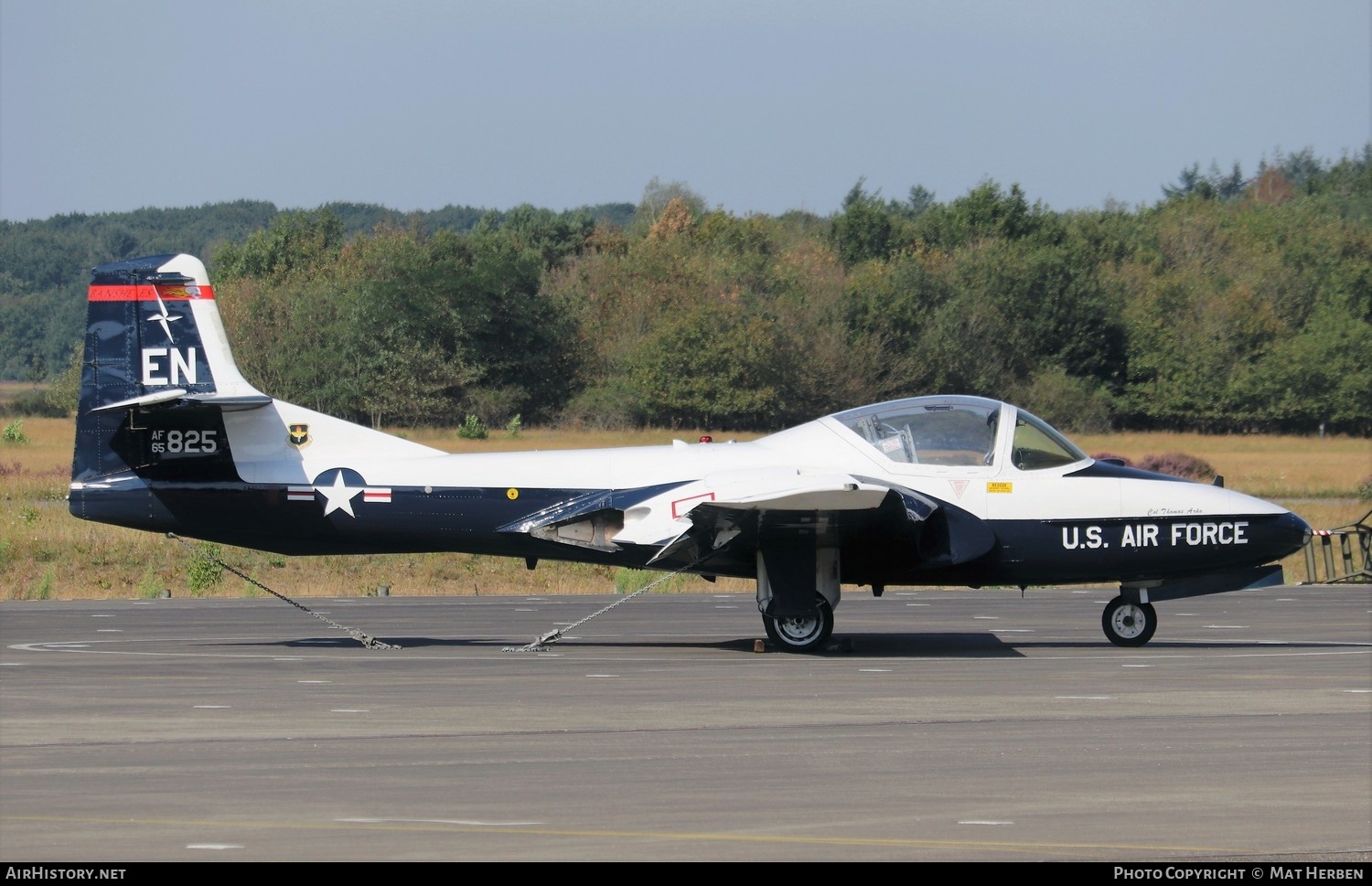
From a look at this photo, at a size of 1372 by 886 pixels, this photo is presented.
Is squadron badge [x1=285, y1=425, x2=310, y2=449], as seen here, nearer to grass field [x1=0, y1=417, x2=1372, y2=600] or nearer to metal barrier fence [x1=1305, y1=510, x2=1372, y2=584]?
grass field [x1=0, y1=417, x2=1372, y2=600]

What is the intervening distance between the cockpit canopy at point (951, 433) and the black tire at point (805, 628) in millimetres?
1670

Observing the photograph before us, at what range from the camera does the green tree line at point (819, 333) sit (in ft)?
188

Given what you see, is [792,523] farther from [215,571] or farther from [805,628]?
[215,571]

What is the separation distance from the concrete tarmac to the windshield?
197cm

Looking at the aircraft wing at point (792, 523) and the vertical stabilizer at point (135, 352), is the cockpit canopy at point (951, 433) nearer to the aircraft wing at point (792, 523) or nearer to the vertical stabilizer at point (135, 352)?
the aircraft wing at point (792, 523)

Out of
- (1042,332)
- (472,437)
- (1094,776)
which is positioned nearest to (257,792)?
(1094,776)

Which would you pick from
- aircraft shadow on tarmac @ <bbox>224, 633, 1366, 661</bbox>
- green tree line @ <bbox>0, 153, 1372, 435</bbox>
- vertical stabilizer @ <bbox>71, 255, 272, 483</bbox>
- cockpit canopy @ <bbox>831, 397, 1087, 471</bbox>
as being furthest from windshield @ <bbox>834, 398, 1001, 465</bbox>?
green tree line @ <bbox>0, 153, 1372, 435</bbox>

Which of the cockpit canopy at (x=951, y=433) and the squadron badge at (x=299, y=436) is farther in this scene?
the squadron badge at (x=299, y=436)

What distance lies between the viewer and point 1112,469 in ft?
50.5

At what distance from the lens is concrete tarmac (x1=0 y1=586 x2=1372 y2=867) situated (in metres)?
7.20

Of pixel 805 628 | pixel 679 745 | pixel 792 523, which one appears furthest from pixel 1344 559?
pixel 679 745

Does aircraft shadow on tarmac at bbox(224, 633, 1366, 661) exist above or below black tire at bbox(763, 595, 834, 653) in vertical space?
below

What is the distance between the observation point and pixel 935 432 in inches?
595

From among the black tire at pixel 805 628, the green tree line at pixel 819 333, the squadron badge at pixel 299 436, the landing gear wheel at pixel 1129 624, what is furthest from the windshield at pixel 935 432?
the green tree line at pixel 819 333
